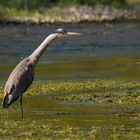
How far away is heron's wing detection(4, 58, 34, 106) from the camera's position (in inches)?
561

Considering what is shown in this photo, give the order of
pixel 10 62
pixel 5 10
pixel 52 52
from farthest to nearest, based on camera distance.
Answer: pixel 5 10 → pixel 52 52 → pixel 10 62

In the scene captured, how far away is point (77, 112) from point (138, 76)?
6293 millimetres

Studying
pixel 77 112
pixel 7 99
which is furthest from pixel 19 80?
pixel 77 112

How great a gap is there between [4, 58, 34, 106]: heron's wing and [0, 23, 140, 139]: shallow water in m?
0.43

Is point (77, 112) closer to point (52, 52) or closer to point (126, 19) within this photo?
point (52, 52)

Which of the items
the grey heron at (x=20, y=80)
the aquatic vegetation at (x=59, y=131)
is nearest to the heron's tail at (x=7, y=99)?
the grey heron at (x=20, y=80)

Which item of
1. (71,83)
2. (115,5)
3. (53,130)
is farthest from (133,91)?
(115,5)

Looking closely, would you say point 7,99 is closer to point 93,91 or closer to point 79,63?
point 93,91

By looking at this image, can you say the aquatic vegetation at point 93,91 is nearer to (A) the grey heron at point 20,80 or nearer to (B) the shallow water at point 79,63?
(B) the shallow water at point 79,63

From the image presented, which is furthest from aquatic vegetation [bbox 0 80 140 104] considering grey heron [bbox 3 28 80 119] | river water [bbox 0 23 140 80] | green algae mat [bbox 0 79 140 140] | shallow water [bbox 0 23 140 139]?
grey heron [bbox 3 28 80 119]

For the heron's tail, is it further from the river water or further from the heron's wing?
the river water

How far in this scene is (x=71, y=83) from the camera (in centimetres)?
1917

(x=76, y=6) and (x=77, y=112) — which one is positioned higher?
(x=76, y=6)

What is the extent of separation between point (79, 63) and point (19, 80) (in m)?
10.9
